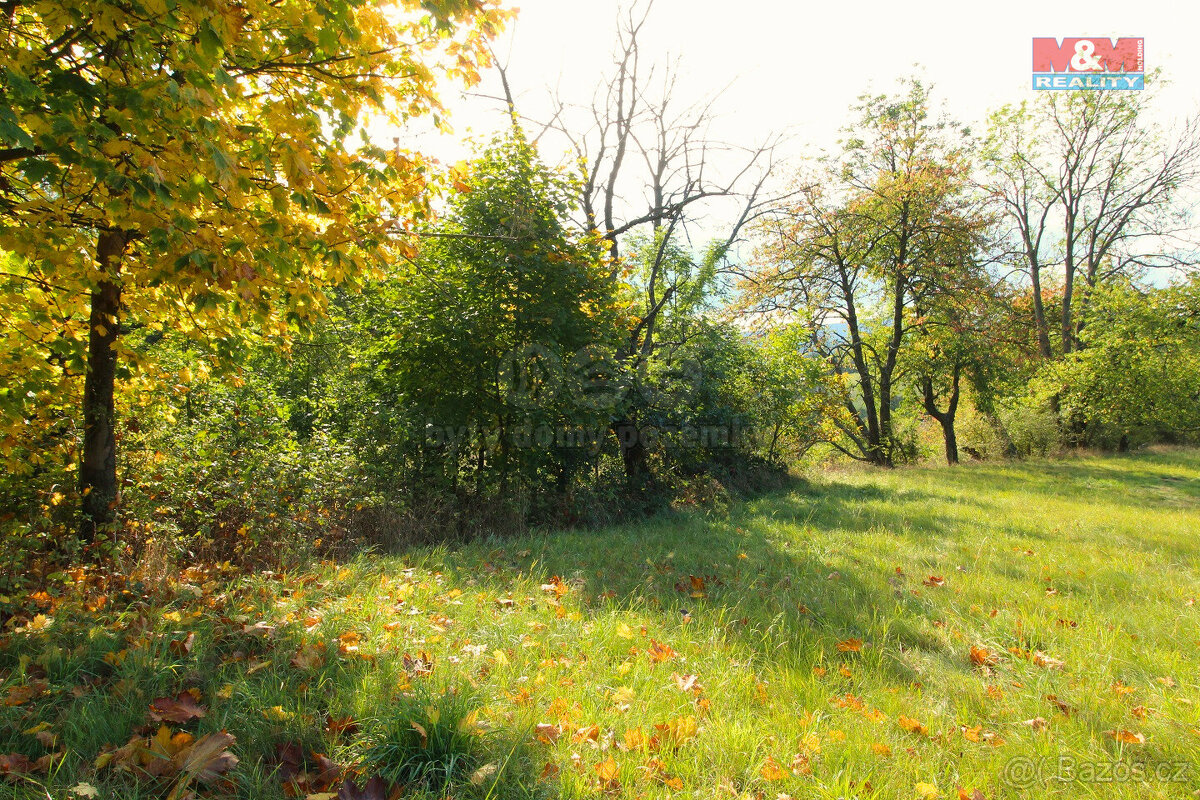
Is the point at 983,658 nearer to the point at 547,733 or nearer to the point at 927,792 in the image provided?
the point at 927,792

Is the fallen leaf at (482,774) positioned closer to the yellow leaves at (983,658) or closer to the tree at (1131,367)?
the yellow leaves at (983,658)

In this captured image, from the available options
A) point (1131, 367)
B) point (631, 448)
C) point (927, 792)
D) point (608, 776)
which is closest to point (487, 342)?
point (631, 448)

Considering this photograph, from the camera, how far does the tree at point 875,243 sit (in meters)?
17.5

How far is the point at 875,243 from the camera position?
1841 centimetres

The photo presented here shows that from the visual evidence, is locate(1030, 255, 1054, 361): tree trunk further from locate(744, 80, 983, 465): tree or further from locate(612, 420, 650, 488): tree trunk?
locate(612, 420, 650, 488): tree trunk

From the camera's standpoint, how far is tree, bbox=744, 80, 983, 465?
1755cm

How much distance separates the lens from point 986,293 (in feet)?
58.5

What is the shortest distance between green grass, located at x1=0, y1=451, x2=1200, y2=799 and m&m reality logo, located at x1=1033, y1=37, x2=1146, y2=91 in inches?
921

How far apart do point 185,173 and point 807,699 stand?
401cm

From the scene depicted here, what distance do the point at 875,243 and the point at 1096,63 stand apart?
12586 millimetres

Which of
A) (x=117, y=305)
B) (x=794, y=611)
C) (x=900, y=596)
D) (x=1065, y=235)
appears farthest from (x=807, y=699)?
(x=1065, y=235)

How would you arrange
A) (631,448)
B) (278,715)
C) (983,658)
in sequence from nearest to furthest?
(278,715) < (983,658) < (631,448)

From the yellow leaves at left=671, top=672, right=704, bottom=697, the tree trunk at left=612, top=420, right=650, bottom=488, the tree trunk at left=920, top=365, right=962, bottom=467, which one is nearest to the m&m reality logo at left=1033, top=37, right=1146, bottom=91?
the tree trunk at left=920, top=365, right=962, bottom=467

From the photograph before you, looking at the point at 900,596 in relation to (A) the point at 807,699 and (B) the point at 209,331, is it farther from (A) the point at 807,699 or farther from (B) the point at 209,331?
(B) the point at 209,331
